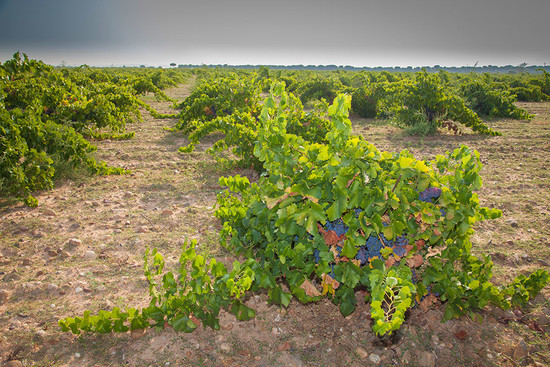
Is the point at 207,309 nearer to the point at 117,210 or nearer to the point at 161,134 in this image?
the point at 117,210

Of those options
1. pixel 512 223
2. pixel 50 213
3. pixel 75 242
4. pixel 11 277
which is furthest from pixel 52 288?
pixel 512 223

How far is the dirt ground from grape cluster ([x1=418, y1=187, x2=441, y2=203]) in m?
0.91

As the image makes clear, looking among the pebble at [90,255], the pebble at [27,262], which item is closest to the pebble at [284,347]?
the pebble at [90,255]

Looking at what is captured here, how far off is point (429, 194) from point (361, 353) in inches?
45.8

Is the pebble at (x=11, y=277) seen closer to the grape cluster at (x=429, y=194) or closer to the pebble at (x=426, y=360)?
the pebble at (x=426, y=360)

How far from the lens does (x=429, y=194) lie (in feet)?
7.32

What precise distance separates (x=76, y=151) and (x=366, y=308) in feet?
15.0

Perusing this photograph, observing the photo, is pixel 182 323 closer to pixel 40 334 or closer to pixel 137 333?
pixel 137 333

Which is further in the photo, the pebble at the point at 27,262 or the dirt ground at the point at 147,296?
the pebble at the point at 27,262

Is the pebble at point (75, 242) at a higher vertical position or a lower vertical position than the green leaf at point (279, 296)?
lower

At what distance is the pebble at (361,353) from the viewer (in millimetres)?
2180

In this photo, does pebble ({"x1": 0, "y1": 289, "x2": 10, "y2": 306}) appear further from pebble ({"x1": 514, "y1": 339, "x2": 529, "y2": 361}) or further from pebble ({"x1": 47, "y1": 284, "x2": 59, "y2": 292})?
pebble ({"x1": 514, "y1": 339, "x2": 529, "y2": 361})

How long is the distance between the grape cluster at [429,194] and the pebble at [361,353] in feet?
3.61

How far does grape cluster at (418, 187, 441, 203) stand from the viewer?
2215 millimetres
